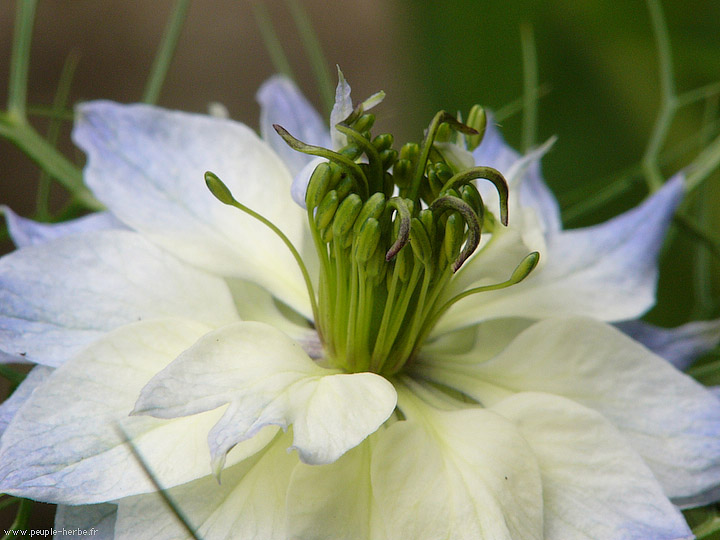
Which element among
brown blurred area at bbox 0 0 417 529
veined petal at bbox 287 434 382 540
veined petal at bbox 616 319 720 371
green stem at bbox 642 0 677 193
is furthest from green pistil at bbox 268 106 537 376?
brown blurred area at bbox 0 0 417 529

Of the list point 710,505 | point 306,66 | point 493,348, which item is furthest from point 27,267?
point 306,66

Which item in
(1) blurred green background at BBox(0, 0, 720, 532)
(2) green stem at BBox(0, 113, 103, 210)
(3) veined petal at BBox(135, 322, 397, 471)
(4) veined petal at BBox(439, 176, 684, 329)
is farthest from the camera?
(1) blurred green background at BBox(0, 0, 720, 532)

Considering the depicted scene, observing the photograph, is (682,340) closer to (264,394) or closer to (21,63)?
(264,394)

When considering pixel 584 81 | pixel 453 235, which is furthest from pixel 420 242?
pixel 584 81

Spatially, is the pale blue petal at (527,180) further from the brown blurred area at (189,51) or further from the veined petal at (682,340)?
the brown blurred area at (189,51)

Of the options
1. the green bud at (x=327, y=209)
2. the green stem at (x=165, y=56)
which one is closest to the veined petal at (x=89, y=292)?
the green bud at (x=327, y=209)

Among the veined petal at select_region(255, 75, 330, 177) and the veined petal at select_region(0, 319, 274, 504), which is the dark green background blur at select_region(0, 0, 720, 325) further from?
the veined petal at select_region(0, 319, 274, 504)
